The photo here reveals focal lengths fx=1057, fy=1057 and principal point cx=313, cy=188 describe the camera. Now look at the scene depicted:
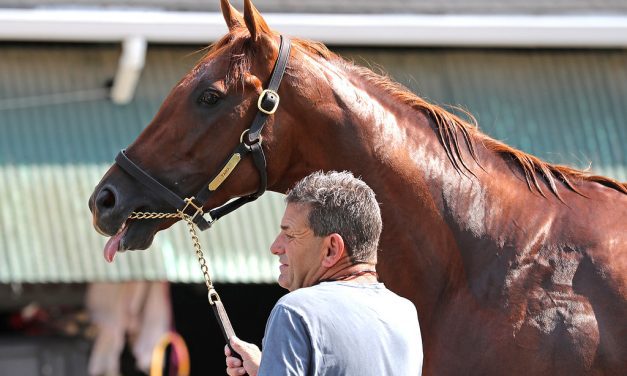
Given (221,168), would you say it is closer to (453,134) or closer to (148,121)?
(453,134)

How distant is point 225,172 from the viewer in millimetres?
3873

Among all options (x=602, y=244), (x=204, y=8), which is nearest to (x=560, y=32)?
(x=204, y=8)

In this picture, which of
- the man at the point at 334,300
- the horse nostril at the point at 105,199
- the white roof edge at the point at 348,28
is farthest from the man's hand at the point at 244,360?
the white roof edge at the point at 348,28

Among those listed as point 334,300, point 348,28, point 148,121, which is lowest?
point 334,300

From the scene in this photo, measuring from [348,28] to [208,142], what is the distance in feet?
12.3

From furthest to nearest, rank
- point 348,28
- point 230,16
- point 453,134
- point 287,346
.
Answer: point 348,28 → point 230,16 → point 453,134 → point 287,346

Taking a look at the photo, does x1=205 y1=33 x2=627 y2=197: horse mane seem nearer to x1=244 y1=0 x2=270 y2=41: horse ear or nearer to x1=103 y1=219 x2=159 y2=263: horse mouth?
x1=244 y1=0 x2=270 y2=41: horse ear

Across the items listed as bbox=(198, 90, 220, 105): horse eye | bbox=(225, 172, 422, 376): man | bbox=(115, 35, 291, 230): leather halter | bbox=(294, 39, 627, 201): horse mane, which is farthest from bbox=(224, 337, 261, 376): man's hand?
bbox=(294, 39, 627, 201): horse mane

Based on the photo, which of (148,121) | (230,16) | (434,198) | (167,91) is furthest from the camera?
(167,91)

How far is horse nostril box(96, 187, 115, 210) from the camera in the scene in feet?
12.7

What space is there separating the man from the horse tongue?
1219 mm

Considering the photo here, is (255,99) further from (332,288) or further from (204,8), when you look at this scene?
(204,8)

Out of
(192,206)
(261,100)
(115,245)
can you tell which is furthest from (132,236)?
(261,100)

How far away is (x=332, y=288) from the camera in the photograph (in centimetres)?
262
